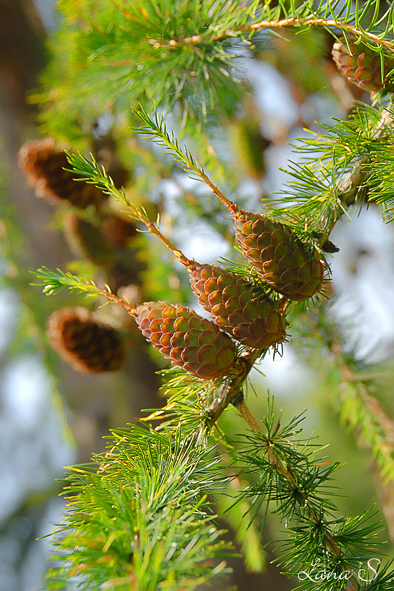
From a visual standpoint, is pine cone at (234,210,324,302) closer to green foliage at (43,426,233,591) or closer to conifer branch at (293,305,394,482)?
green foliage at (43,426,233,591)

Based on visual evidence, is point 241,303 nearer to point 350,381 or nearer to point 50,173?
point 350,381

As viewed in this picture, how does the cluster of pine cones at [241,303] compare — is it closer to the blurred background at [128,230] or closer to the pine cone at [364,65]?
the pine cone at [364,65]

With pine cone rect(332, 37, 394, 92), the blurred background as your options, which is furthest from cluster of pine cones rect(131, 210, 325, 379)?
the blurred background

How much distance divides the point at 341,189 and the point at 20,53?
852 millimetres

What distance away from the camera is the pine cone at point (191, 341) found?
274 millimetres

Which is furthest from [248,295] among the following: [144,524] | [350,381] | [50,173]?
[50,173]

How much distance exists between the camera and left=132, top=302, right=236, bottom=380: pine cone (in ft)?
0.90

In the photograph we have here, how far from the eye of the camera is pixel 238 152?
0.91 metres

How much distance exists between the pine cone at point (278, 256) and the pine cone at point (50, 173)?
0.41 metres

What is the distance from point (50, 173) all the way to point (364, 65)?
0.46 meters

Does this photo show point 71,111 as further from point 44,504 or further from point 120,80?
point 44,504

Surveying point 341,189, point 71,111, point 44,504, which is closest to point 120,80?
point 71,111

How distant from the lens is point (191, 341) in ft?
0.90

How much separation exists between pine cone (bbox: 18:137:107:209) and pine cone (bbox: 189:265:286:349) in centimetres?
40
